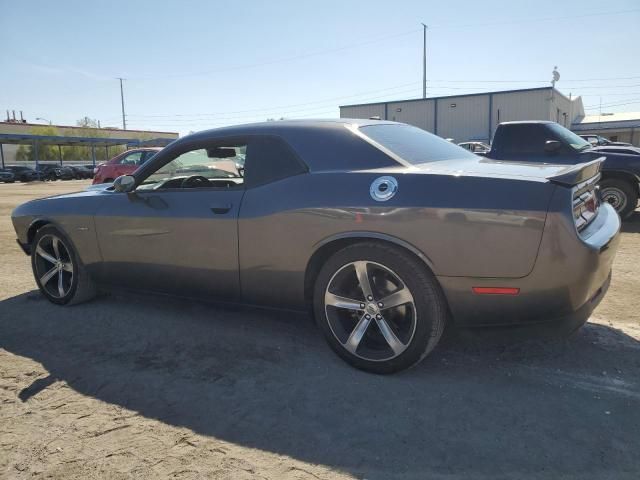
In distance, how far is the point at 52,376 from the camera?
3172mm

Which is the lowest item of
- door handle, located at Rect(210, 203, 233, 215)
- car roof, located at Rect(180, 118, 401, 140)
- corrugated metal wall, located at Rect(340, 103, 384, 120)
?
door handle, located at Rect(210, 203, 233, 215)

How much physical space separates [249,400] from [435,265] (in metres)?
1.26

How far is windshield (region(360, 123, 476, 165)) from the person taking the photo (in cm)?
319

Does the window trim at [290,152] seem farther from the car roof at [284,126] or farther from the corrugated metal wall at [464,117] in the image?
the corrugated metal wall at [464,117]

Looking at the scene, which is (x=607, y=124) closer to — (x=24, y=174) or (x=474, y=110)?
(x=474, y=110)

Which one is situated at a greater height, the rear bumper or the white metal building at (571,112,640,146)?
the white metal building at (571,112,640,146)

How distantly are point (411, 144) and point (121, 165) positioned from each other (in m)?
13.9

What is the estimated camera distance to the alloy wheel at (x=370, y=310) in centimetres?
289

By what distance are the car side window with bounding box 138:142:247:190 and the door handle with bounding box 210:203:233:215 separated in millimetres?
407

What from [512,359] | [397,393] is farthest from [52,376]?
[512,359]

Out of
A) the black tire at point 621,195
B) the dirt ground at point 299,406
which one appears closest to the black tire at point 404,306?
the dirt ground at point 299,406

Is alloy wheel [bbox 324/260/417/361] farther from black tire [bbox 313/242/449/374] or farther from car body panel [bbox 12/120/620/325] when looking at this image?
car body panel [bbox 12/120/620/325]

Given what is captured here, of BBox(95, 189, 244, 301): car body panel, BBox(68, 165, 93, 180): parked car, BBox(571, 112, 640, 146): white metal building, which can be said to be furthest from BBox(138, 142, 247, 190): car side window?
BBox(571, 112, 640, 146): white metal building

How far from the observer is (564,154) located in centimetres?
795
